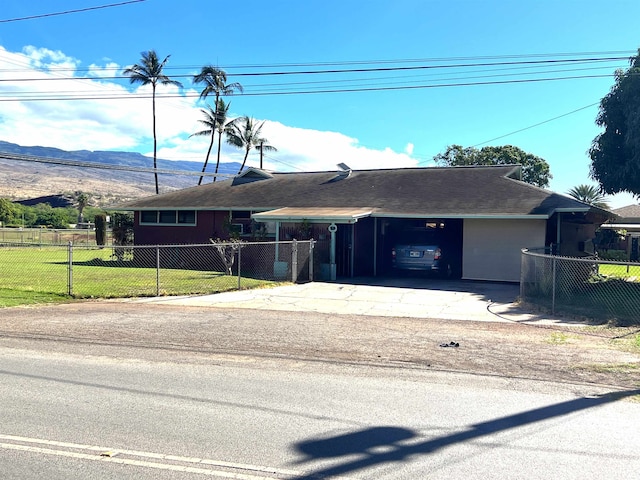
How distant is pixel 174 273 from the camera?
66.3 feet

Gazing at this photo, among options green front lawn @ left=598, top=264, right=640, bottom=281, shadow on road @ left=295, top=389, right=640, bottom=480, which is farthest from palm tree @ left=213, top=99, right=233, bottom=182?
shadow on road @ left=295, top=389, right=640, bottom=480

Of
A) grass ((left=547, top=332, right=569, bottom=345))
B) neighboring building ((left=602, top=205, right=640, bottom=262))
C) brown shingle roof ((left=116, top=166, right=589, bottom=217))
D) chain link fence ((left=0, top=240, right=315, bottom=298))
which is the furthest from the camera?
Result: neighboring building ((left=602, top=205, right=640, bottom=262))

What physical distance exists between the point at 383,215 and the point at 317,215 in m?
2.50

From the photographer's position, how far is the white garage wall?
18484 millimetres

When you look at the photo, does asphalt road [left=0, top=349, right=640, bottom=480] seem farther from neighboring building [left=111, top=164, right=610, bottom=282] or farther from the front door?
the front door

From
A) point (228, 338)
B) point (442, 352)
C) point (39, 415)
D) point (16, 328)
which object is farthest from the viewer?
point (16, 328)

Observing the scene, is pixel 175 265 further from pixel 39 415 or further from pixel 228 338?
pixel 39 415

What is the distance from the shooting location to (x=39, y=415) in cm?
502

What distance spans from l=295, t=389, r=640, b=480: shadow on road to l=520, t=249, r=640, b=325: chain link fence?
23.4ft

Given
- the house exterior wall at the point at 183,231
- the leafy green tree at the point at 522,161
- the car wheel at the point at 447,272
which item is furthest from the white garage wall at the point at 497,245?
the leafy green tree at the point at 522,161

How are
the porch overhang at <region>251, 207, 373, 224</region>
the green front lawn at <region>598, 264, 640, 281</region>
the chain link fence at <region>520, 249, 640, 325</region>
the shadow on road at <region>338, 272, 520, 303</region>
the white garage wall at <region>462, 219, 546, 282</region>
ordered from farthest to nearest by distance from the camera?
the green front lawn at <region>598, 264, 640, 281</region>, the porch overhang at <region>251, 207, 373, 224</region>, the white garage wall at <region>462, 219, 546, 282</region>, the shadow on road at <region>338, 272, 520, 303</region>, the chain link fence at <region>520, 249, 640, 325</region>

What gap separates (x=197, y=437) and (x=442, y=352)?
4523 mm

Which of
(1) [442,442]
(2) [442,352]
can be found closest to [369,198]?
(2) [442,352]

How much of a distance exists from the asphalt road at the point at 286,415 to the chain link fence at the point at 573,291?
16.1 feet
